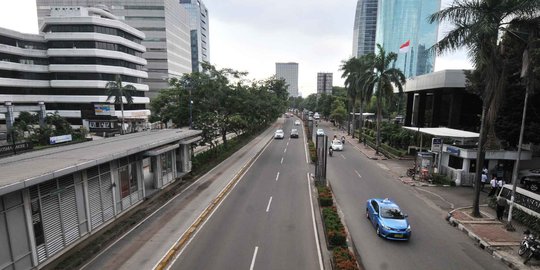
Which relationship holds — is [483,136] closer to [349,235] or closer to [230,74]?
[349,235]

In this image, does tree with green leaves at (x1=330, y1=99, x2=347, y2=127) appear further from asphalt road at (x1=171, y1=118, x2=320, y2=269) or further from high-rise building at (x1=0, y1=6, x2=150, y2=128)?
asphalt road at (x1=171, y1=118, x2=320, y2=269)

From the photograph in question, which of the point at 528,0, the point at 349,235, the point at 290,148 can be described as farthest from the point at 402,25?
the point at 349,235

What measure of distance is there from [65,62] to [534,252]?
78.0 metres

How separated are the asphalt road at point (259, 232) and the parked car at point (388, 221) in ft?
11.5

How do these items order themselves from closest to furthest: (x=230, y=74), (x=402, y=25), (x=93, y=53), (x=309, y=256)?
(x=309, y=256), (x=230, y=74), (x=93, y=53), (x=402, y=25)

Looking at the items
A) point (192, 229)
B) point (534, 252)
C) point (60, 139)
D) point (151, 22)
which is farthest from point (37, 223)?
point (151, 22)

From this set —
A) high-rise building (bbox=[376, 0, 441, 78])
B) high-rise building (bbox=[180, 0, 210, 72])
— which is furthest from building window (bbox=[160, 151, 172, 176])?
high-rise building (bbox=[180, 0, 210, 72])

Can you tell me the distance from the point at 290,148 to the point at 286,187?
73.5 ft

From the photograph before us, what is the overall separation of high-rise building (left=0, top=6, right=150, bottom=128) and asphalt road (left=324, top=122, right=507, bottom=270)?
196 ft

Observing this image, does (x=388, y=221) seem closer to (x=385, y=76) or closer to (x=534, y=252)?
(x=534, y=252)

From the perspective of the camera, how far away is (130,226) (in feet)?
53.6

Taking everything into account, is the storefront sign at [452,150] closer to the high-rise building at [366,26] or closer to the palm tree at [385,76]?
the palm tree at [385,76]

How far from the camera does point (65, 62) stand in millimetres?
63344

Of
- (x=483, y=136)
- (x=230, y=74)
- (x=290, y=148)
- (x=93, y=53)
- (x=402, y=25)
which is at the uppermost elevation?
(x=402, y=25)
